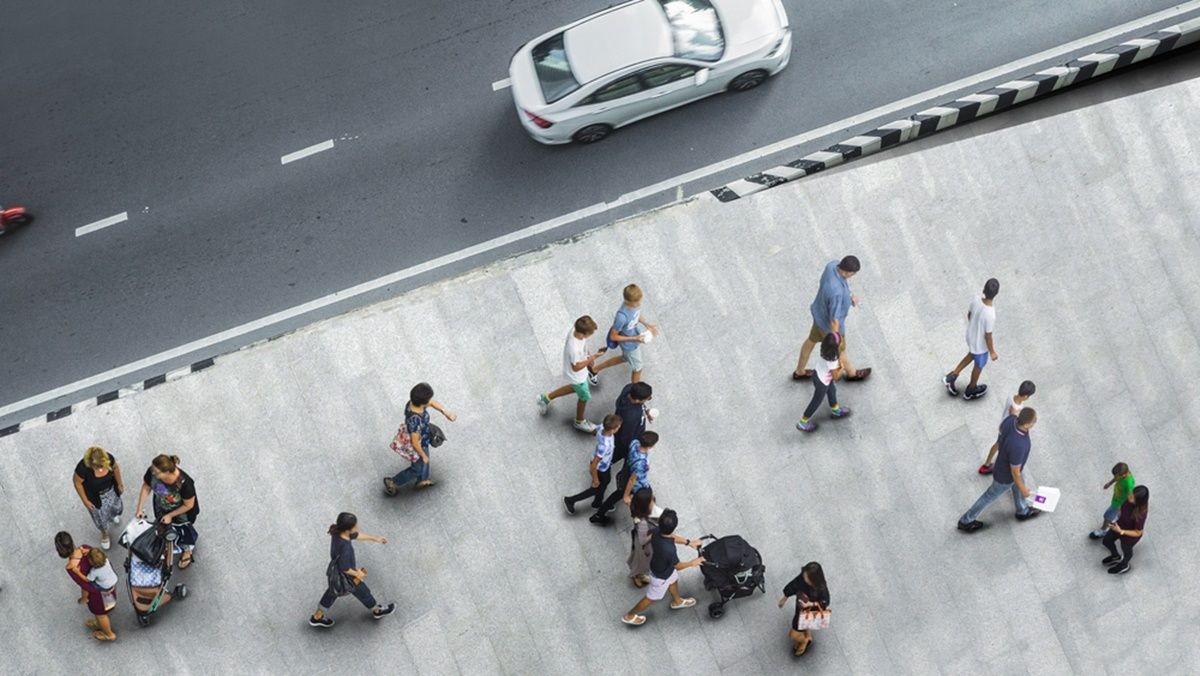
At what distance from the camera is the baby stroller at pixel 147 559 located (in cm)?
1481

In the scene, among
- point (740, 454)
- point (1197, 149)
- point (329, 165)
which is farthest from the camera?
point (329, 165)

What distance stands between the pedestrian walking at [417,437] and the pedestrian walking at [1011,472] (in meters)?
5.88

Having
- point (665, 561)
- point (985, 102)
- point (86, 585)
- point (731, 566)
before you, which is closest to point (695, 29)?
point (985, 102)

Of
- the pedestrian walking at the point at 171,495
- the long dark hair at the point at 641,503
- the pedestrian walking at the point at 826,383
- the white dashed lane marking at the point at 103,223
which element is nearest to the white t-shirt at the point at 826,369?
the pedestrian walking at the point at 826,383

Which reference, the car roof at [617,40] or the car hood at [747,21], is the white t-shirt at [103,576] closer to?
the car roof at [617,40]

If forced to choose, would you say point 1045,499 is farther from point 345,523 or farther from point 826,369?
point 345,523

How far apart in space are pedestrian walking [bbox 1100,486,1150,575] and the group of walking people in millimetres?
9937

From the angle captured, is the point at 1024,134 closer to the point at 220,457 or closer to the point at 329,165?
the point at 329,165

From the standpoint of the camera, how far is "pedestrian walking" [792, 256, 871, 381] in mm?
14836

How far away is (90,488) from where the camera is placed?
14.9 m

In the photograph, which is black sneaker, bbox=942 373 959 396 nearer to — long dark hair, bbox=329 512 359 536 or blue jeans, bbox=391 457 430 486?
blue jeans, bbox=391 457 430 486

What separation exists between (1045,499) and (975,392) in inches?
57.3

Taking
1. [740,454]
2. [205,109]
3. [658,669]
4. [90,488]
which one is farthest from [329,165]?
[658,669]

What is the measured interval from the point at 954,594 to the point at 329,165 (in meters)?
9.74
